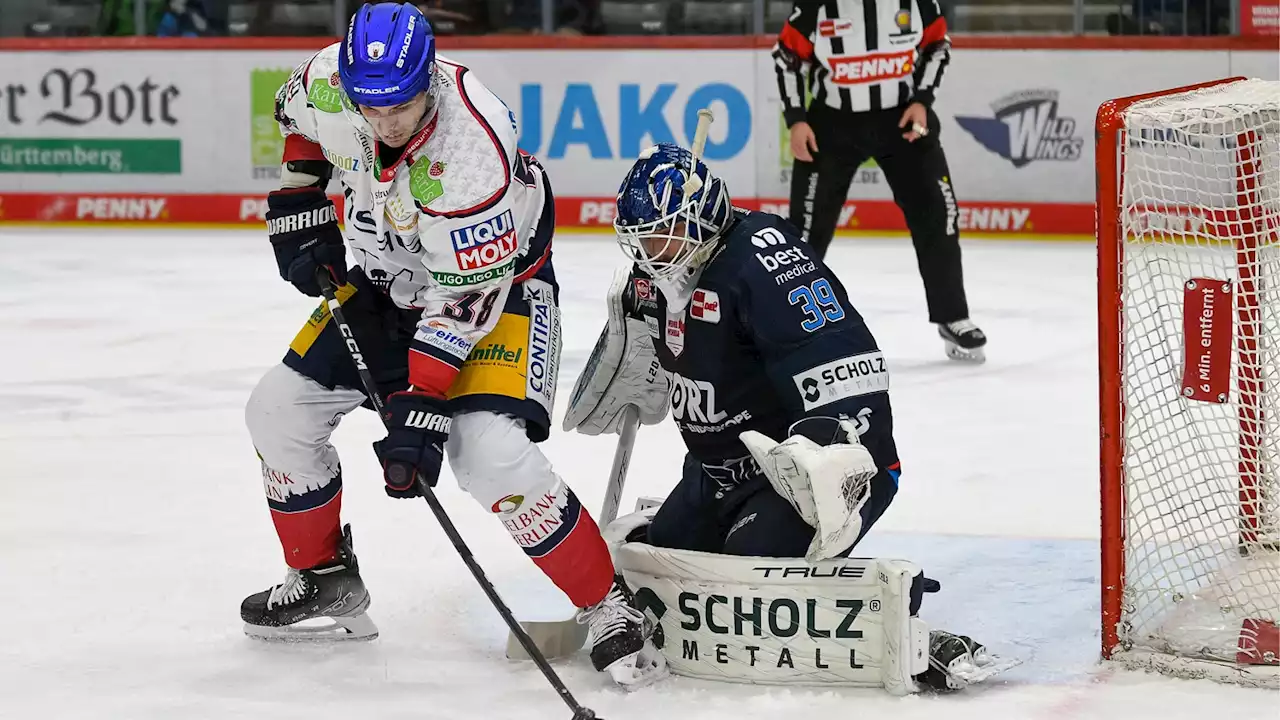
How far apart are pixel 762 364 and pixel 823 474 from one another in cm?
40

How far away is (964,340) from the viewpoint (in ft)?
17.8

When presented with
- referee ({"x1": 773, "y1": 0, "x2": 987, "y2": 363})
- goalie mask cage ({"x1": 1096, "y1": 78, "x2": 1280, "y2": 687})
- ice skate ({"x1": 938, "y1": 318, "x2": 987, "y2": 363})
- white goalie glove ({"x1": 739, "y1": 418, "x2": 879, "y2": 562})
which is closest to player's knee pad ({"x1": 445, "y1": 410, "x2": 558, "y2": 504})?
white goalie glove ({"x1": 739, "y1": 418, "x2": 879, "y2": 562})

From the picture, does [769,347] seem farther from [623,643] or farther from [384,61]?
[384,61]

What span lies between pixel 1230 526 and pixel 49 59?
294 inches

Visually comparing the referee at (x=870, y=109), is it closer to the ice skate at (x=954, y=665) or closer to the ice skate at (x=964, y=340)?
the ice skate at (x=964, y=340)

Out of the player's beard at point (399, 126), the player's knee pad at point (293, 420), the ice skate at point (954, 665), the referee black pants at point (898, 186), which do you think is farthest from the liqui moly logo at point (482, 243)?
the referee black pants at point (898, 186)

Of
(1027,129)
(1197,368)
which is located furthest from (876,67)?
(1197,368)

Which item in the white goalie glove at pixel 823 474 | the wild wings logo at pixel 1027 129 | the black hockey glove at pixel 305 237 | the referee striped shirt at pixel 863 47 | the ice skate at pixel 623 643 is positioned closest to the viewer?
the white goalie glove at pixel 823 474

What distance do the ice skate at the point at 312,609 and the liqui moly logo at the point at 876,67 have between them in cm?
338

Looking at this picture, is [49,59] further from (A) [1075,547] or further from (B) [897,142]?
(A) [1075,547]

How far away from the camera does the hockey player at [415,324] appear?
2.52 meters

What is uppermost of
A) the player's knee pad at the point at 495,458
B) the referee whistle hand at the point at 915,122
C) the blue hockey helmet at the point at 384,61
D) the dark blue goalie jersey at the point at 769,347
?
the blue hockey helmet at the point at 384,61

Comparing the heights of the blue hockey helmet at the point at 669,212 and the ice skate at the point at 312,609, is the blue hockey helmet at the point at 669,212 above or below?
above

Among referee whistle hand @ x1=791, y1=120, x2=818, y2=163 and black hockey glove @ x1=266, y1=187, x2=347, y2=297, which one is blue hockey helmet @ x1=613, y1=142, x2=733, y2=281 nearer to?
black hockey glove @ x1=266, y1=187, x2=347, y2=297
